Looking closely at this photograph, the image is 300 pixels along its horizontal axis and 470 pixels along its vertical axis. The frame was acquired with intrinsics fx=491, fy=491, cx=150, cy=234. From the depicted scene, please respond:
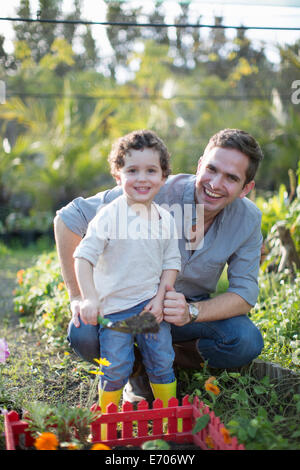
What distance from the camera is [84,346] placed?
2.24m

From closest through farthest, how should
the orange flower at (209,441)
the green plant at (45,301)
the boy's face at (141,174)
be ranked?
the orange flower at (209,441)
the boy's face at (141,174)
the green plant at (45,301)

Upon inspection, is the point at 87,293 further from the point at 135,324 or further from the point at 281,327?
the point at 281,327

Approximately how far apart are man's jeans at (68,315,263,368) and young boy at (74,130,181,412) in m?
0.16

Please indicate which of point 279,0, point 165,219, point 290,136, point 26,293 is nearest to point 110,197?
point 165,219

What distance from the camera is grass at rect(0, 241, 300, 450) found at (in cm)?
184

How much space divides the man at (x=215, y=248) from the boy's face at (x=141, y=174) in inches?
14.1

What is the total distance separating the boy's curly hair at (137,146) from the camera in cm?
202

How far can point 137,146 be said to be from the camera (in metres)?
2.02

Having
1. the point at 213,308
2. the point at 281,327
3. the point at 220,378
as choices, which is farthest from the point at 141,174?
the point at 281,327

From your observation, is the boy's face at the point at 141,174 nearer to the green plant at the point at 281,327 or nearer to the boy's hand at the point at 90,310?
the boy's hand at the point at 90,310

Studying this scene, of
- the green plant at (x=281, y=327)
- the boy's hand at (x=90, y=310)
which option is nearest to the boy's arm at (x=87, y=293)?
the boy's hand at (x=90, y=310)

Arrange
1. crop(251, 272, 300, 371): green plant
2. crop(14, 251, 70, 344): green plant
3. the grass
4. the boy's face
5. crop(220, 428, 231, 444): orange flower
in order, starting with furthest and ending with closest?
crop(14, 251, 70, 344): green plant
crop(251, 272, 300, 371): green plant
the boy's face
the grass
crop(220, 428, 231, 444): orange flower

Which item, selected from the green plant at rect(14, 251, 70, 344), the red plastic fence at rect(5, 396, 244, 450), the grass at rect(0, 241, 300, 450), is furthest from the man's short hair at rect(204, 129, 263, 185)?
the green plant at rect(14, 251, 70, 344)

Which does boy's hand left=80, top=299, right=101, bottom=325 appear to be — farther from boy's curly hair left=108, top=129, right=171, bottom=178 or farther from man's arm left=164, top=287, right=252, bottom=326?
boy's curly hair left=108, top=129, right=171, bottom=178
